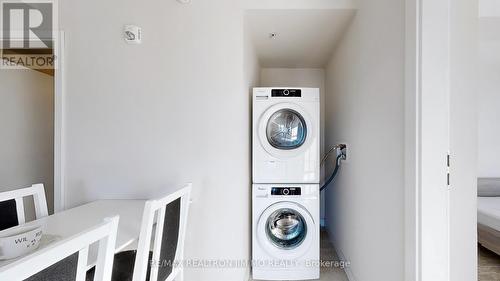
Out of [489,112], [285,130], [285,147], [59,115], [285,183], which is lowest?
[285,183]

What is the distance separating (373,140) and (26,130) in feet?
11.9

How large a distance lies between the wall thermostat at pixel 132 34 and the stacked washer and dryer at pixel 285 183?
0.98 m

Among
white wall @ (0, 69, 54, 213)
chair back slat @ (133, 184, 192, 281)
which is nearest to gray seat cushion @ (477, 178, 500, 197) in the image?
chair back slat @ (133, 184, 192, 281)

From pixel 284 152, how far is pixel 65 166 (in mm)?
1723

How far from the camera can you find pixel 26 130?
2.81 metres

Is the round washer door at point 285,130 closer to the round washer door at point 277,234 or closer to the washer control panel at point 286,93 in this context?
the washer control panel at point 286,93

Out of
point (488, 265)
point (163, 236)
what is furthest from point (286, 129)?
point (488, 265)

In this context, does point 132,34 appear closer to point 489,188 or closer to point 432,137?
point 432,137

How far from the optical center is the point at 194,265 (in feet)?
5.91

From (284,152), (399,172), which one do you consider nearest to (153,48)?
(284,152)

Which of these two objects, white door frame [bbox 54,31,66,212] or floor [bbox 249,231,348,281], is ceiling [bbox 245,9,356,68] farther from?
floor [bbox 249,231,348,281]

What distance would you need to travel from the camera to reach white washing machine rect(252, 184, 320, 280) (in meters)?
2.07

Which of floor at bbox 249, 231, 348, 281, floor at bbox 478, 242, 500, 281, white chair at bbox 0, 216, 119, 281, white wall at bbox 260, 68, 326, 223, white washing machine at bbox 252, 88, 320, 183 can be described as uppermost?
white wall at bbox 260, 68, 326, 223

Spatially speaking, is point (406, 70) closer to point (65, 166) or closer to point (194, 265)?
point (194, 265)
